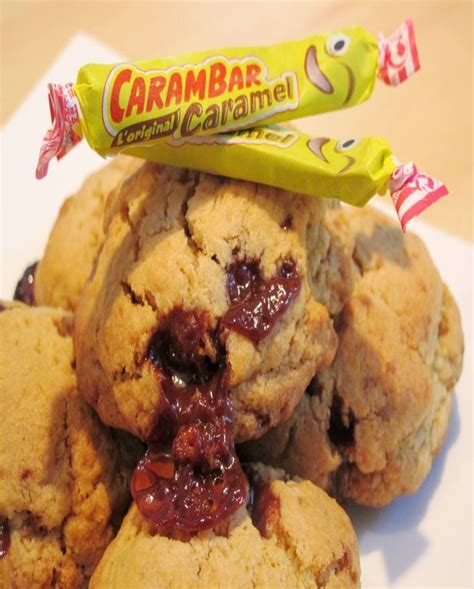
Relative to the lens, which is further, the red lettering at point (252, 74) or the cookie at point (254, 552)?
the red lettering at point (252, 74)

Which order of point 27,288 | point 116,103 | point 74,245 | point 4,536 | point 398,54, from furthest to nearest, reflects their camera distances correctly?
point 27,288 → point 74,245 → point 398,54 → point 4,536 → point 116,103

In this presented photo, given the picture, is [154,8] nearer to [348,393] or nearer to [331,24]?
[331,24]

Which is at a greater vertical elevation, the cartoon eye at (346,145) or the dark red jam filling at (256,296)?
the cartoon eye at (346,145)

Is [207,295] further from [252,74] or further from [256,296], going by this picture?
[252,74]

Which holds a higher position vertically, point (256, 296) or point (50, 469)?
point (256, 296)

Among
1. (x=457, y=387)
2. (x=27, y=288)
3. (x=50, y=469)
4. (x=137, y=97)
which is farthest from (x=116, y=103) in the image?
(x=457, y=387)

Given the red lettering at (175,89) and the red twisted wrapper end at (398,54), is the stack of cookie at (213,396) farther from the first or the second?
the red twisted wrapper end at (398,54)

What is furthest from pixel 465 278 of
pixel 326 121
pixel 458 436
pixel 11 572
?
pixel 11 572

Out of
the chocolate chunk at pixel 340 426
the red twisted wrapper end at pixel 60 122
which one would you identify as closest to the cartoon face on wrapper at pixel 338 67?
the red twisted wrapper end at pixel 60 122
